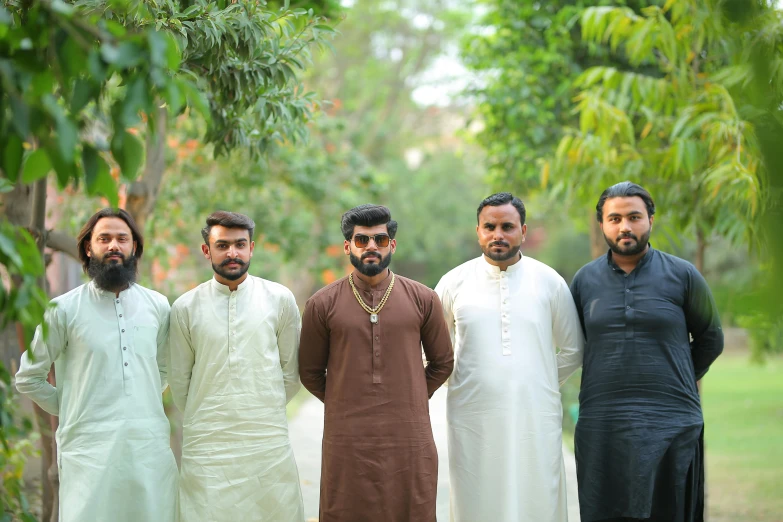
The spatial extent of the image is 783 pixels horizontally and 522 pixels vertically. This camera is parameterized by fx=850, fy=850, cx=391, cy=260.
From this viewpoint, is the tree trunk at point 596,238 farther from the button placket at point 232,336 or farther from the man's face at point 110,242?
the man's face at point 110,242

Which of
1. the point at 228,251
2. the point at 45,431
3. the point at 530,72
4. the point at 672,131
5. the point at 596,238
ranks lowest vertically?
the point at 45,431

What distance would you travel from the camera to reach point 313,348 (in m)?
3.89

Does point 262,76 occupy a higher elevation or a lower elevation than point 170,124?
lower

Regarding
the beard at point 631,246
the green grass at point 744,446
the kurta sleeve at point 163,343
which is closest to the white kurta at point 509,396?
the beard at point 631,246

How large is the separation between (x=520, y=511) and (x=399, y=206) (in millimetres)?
17030

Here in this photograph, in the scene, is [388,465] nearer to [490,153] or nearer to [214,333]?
[214,333]

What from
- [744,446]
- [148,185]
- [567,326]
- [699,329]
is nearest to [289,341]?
[567,326]

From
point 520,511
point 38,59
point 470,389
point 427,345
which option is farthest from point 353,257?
point 38,59

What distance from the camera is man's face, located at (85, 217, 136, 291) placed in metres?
3.82

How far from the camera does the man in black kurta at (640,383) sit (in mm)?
3854

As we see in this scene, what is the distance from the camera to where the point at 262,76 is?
395cm

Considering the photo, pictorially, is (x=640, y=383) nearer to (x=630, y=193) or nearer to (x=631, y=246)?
(x=631, y=246)

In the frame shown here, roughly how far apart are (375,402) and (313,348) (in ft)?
1.28

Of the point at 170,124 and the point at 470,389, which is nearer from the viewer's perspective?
the point at 470,389
